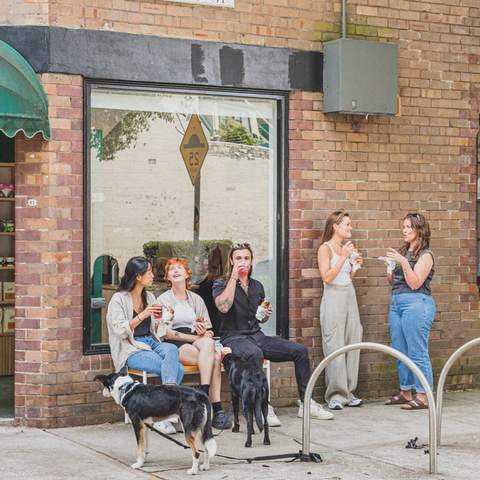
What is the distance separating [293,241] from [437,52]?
241cm

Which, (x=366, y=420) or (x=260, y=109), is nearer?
(x=366, y=420)

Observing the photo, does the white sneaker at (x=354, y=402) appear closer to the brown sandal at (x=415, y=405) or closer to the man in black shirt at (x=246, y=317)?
the brown sandal at (x=415, y=405)

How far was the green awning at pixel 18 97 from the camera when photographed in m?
8.34

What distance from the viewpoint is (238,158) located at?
399 inches

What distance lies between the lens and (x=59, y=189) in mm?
8992

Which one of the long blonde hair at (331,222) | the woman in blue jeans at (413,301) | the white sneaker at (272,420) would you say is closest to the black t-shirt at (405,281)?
the woman in blue jeans at (413,301)

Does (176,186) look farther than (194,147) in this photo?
No

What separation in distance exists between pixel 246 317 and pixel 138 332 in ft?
3.00

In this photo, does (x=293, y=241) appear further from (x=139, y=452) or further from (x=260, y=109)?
(x=139, y=452)

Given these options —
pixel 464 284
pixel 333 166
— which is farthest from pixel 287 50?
pixel 464 284

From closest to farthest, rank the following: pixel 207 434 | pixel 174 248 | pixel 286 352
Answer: pixel 207 434, pixel 286 352, pixel 174 248

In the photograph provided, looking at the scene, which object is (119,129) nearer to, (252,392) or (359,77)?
(359,77)

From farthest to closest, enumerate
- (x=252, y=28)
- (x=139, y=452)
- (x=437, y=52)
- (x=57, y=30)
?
1. (x=437, y=52)
2. (x=252, y=28)
3. (x=57, y=30)
4. (x=139, y=452)

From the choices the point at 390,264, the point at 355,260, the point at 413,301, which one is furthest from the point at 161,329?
the point at 413,301
